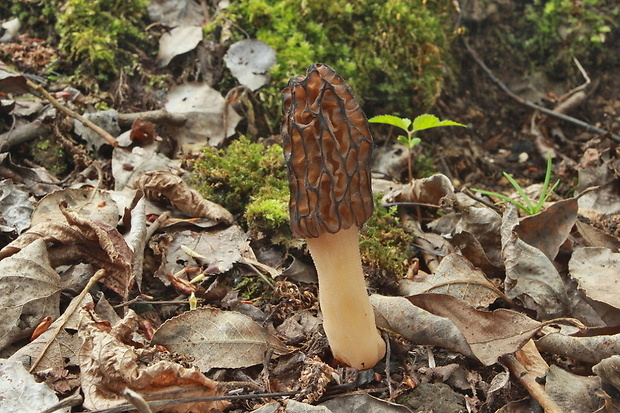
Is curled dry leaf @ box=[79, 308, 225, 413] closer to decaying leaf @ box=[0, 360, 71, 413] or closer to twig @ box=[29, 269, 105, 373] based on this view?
decaying leaf @ box=[0, 360, 71, 413]

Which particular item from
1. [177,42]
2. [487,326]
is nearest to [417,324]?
[487,326]

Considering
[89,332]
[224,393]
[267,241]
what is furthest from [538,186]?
[89,332]

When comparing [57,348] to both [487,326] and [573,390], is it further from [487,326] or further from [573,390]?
[573,390]

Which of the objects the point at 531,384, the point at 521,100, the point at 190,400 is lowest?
the point at 521,100

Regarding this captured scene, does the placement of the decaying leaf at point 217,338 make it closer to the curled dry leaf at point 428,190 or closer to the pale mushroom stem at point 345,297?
the pale mushroom stem at point 345,297

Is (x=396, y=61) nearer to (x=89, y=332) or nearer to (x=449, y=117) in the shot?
(x=449, y=117)
